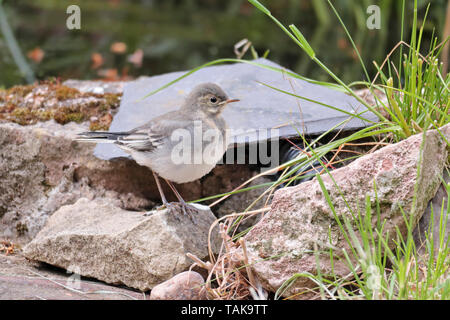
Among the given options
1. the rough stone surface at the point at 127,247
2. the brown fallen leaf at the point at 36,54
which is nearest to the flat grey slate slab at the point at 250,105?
the rough stone surface at the point at 127,247

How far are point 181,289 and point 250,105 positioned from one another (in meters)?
2.35

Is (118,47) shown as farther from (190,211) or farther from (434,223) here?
(434,223)

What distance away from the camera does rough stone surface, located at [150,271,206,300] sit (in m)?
3.86

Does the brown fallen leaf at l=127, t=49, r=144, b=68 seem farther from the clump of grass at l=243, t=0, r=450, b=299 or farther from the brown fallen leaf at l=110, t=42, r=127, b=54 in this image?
the clump of grass at l=243, t=0, r=450, b=299

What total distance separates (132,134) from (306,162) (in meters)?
1.47

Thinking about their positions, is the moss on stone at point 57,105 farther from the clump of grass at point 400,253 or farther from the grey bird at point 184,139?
the clump of grass at point 400,253

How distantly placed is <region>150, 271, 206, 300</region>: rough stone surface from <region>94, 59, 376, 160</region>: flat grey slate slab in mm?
1576

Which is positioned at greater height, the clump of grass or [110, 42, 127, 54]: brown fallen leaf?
[110, 42, 127, 54]: brown fallen leaf

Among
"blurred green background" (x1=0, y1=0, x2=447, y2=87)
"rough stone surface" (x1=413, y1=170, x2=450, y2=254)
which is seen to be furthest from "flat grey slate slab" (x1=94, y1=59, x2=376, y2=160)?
"blurred green background" (x1=0, y1=0, x2=447, y2=87)

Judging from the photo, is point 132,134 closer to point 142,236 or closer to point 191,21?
point 142,236

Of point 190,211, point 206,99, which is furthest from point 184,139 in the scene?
point 190,211

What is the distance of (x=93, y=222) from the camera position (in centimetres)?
467
